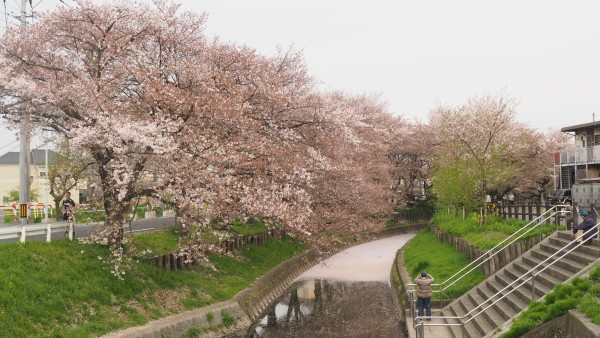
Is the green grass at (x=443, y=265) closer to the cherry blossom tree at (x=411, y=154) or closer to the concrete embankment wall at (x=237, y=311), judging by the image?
the concrete embankment wall at (x=237, y=311)

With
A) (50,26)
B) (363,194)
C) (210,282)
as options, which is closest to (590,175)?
(363,194)

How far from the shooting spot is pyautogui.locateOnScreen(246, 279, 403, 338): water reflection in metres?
21.7

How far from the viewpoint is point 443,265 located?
26.7 metres

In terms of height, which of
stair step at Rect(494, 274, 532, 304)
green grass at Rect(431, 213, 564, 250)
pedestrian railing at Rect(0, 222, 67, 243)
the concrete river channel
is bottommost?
the concrete river channel

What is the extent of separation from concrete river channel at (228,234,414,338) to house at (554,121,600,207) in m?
13.7

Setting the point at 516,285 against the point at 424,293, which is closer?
the point at 516,285

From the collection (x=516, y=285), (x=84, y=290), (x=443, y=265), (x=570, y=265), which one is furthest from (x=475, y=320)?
(x=84, y=290)

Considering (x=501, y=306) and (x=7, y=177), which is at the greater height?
(x=7, y=177)

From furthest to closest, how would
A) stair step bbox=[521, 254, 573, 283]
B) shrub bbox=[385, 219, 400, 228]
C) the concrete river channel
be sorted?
shrub bbox=[385, 219, 400, 228] < the concrete river channel < stair step bbox=[521, 254, 573, 283]

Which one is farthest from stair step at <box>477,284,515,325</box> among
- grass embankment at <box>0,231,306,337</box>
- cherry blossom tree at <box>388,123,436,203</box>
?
cherry blossom tree at <box>388,123,436,203</box>

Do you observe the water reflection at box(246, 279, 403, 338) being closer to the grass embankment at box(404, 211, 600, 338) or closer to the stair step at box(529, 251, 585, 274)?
the grass embankment at box(404, 211, 600, 338)

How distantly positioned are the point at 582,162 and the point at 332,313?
2673 cm

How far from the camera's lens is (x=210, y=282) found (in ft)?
83.3

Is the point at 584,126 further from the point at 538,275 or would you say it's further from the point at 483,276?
the point at 538,275
